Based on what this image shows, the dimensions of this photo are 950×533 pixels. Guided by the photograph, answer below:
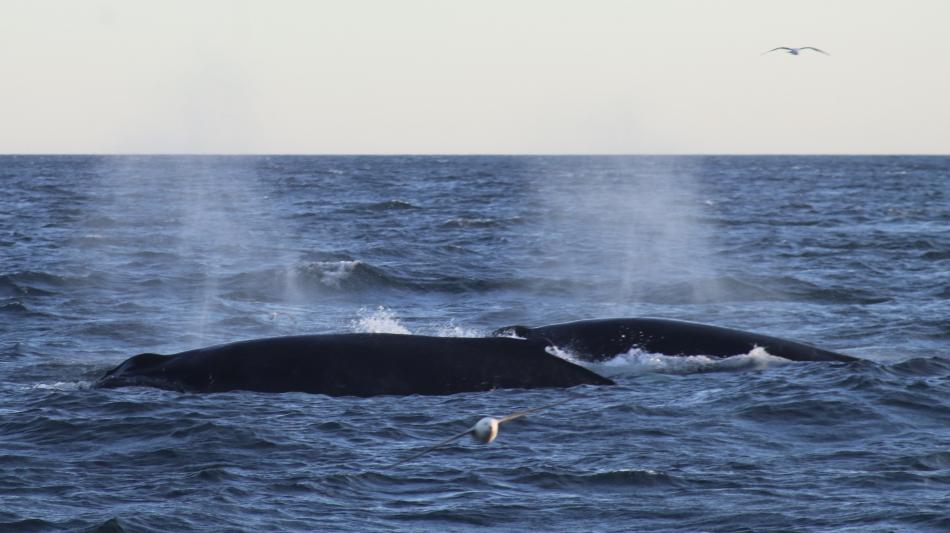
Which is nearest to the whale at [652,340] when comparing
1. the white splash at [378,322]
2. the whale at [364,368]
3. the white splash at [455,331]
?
the whale at [364,368]

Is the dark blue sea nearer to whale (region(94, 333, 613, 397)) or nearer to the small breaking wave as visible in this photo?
the small breaking wave

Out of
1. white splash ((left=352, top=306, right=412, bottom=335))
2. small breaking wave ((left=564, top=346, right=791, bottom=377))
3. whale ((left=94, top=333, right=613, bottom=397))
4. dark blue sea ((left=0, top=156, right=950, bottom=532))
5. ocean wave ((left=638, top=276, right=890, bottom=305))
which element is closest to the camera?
dark blue sea ((left=0, top=156, right=950, bottom=532))

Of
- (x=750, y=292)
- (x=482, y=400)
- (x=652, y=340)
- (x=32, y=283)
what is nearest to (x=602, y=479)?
Answer: (x=482, y=400)

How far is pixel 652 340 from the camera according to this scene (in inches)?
764

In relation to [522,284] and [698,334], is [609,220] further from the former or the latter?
[698,334]

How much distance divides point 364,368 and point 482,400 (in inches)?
65.1

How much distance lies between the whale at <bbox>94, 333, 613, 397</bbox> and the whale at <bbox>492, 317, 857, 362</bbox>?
1663 mm

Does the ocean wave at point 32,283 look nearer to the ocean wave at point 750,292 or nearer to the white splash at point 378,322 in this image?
the white splash at point 378,322

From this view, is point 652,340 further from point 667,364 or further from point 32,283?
point 32,283

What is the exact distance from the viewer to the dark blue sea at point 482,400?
12.4 meters

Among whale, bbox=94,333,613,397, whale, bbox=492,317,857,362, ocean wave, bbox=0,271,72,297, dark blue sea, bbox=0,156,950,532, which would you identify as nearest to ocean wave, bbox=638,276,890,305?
dark blue sea, bbox=0,156,950,532

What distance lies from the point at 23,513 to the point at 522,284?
2274cm

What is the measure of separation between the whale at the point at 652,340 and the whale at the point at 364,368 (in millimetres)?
1663

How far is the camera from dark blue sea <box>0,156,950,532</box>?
1237 cm
